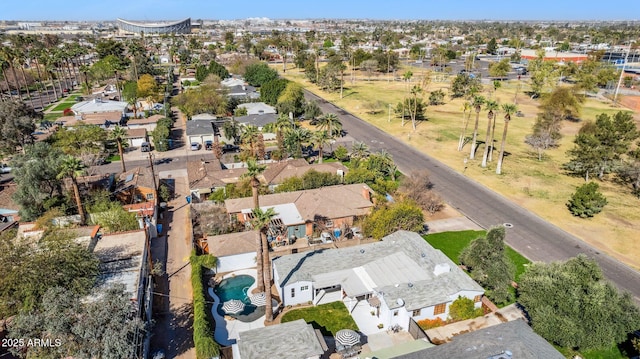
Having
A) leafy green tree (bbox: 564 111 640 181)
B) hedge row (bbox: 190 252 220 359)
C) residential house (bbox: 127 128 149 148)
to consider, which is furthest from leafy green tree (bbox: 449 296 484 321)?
residential house (bbox: 127 128 149 148)

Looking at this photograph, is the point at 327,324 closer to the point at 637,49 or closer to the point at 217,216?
the point at 217,216

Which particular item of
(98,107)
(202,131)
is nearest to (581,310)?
(202,131)

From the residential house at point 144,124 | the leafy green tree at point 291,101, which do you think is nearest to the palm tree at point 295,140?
the leafy green tree at point 291,101

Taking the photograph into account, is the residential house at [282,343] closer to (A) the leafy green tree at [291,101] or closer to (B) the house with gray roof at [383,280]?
(B) the house with gray roof at [383,280]

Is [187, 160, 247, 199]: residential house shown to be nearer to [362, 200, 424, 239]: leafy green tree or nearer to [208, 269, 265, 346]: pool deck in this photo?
[362, 200, 424, 239]: leafy green tree

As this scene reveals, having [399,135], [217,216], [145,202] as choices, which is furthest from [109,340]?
[399,135]
